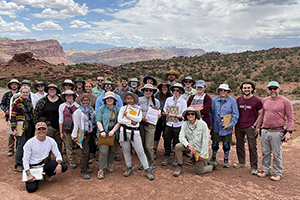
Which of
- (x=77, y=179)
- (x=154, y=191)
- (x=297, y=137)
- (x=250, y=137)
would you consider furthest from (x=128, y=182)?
(x=297, y=137)

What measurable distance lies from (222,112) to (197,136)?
3.32 feet

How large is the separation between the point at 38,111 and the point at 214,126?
469 centimetres

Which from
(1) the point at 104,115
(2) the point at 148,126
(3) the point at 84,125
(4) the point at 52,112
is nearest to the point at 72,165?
(3) the point at 84,125

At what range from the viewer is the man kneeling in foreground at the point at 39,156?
421cm

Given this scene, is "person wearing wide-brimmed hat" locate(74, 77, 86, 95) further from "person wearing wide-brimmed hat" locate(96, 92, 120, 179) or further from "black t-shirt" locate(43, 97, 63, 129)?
"person wearing wide-brimmed hat" locate(96, 92, 120, 179)

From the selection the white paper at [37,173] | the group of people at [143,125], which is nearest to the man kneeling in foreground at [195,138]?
the group of people at [143,125]

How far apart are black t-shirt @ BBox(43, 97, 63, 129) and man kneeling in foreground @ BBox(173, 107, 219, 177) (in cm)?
330

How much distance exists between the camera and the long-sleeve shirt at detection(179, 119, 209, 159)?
4.81 meters

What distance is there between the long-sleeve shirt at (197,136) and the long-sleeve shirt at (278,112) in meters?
1.46

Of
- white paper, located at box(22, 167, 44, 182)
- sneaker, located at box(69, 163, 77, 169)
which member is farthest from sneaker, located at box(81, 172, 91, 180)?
white paper, located at box(22, 167, 44, 182)

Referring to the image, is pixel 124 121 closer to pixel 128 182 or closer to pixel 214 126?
pixel 128 182

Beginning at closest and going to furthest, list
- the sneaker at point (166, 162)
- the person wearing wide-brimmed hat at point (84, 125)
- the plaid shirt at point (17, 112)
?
the person wearing wide-brimmed hat at point (84, 125) → the plaid shirt at point (17, 112) → the sneaker at point (166, 162)

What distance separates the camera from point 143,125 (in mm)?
5223

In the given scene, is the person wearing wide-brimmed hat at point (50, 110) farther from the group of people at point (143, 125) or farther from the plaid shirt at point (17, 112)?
the plaid shirt at point (17, 112)
